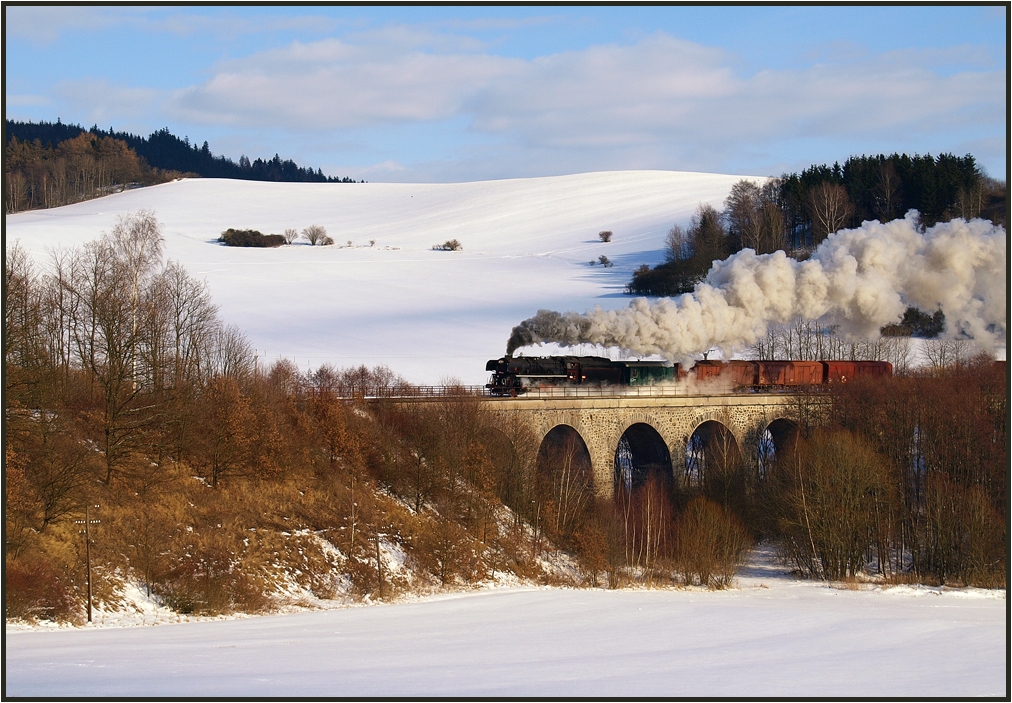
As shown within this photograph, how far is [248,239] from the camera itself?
124 metres

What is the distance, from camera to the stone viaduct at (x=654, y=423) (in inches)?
1927

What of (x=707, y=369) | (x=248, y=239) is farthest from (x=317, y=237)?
(x=707, y=369)

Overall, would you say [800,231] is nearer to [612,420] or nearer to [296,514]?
[612,420]

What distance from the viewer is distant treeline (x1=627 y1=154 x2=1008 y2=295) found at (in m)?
93.1

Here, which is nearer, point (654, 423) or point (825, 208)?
point (654, 423)

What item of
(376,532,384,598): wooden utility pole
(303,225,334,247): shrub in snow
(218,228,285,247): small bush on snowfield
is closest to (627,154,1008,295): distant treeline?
(303,225,334,247): shrub in snow

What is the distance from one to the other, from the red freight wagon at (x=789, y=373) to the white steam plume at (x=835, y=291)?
29.0ft

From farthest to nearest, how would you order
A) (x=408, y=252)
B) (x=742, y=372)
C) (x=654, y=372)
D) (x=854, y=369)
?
1. (x=408, y=252)
2. (x=854, y=369)
3. (x=742, y=372)
4. (x=654, y=372)

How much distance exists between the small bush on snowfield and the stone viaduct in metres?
77.1

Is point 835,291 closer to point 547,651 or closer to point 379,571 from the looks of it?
point 379,571

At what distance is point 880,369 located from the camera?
64688 mm

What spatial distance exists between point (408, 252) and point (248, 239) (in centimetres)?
2104

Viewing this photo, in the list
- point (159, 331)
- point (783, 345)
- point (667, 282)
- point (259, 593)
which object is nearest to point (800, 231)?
point (667, 282)

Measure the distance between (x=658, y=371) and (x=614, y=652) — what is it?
32044mm
